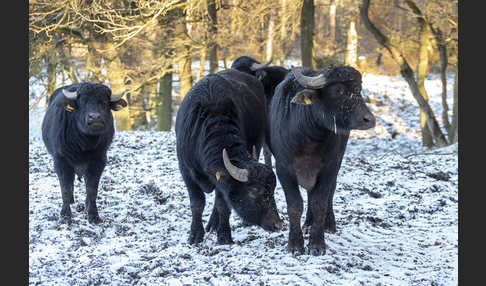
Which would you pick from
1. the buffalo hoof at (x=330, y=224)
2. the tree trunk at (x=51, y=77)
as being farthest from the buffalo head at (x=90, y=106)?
the tree trunk at (x=51, y=77)

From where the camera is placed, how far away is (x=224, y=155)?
5.28m

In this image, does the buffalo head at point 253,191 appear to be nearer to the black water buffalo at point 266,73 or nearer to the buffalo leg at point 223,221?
the buffalo leg at point 223,221

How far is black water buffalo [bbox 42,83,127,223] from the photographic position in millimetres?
7168

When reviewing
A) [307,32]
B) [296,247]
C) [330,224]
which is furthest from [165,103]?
[296,247]

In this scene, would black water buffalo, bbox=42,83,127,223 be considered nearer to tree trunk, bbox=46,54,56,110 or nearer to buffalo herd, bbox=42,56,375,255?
buffalo herd, bbox=42,56,375,255

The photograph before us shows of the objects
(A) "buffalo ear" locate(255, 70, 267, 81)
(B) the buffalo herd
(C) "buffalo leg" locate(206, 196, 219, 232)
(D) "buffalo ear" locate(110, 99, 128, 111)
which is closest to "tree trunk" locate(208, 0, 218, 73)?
(A) "buffalo ear" locate(255, 70, 267, 81)

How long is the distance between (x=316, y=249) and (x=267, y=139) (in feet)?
5.79

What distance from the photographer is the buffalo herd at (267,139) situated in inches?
208

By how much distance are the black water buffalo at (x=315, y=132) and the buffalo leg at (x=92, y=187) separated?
303 cm

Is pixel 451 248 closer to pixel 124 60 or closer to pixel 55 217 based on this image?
pixel 55 217

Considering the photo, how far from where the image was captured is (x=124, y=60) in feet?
68.2

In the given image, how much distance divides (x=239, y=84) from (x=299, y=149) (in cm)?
166

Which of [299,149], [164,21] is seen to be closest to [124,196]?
[299,149]

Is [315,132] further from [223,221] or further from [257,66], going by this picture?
[257,66]
